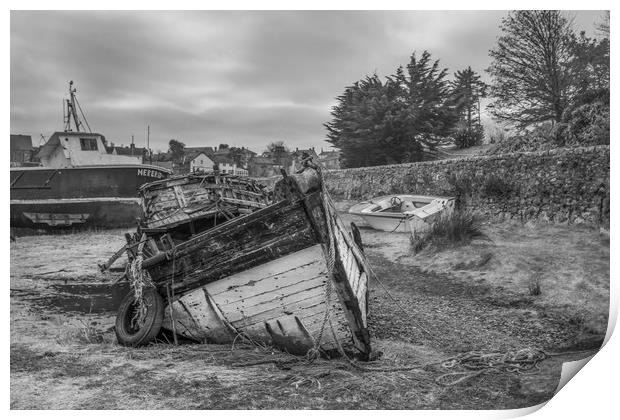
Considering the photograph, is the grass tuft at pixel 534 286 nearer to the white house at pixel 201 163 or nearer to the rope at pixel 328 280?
the rope at pixel 328 280

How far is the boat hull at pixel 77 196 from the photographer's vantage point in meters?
3.93

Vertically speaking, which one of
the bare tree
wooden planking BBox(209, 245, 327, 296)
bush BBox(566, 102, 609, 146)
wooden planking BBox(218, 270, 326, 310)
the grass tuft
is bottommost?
the grass tuft

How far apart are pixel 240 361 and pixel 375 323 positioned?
1750mm

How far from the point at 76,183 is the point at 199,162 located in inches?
59.6

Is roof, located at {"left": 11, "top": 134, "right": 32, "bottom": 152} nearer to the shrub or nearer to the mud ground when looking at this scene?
the mud ground

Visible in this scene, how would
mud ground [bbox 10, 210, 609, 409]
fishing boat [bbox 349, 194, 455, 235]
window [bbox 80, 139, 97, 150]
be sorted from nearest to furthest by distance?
mud ground [bbox 10, 210, 609, 409], window [bbox 80, 139, 97, 150], fishing boat [bbox 349, 194, 455, 235]

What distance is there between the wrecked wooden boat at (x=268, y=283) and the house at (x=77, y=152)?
161cm

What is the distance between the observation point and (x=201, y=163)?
208 inches

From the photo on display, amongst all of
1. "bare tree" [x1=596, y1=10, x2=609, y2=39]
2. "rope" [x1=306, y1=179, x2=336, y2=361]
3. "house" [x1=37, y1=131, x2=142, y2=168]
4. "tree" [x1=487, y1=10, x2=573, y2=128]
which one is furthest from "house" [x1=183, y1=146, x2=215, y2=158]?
"bare tree" [x1=596, y1=10, x2=609, y2=39]

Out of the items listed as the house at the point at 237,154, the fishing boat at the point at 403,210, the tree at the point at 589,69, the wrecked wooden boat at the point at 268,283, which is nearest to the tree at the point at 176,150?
Result: the house at the point at 237,154

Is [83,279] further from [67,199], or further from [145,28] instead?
[145,28]

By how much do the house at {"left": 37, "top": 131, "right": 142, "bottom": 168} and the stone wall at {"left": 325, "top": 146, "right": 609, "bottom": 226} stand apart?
3.49 metres

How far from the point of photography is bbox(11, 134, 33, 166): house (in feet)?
11.6
